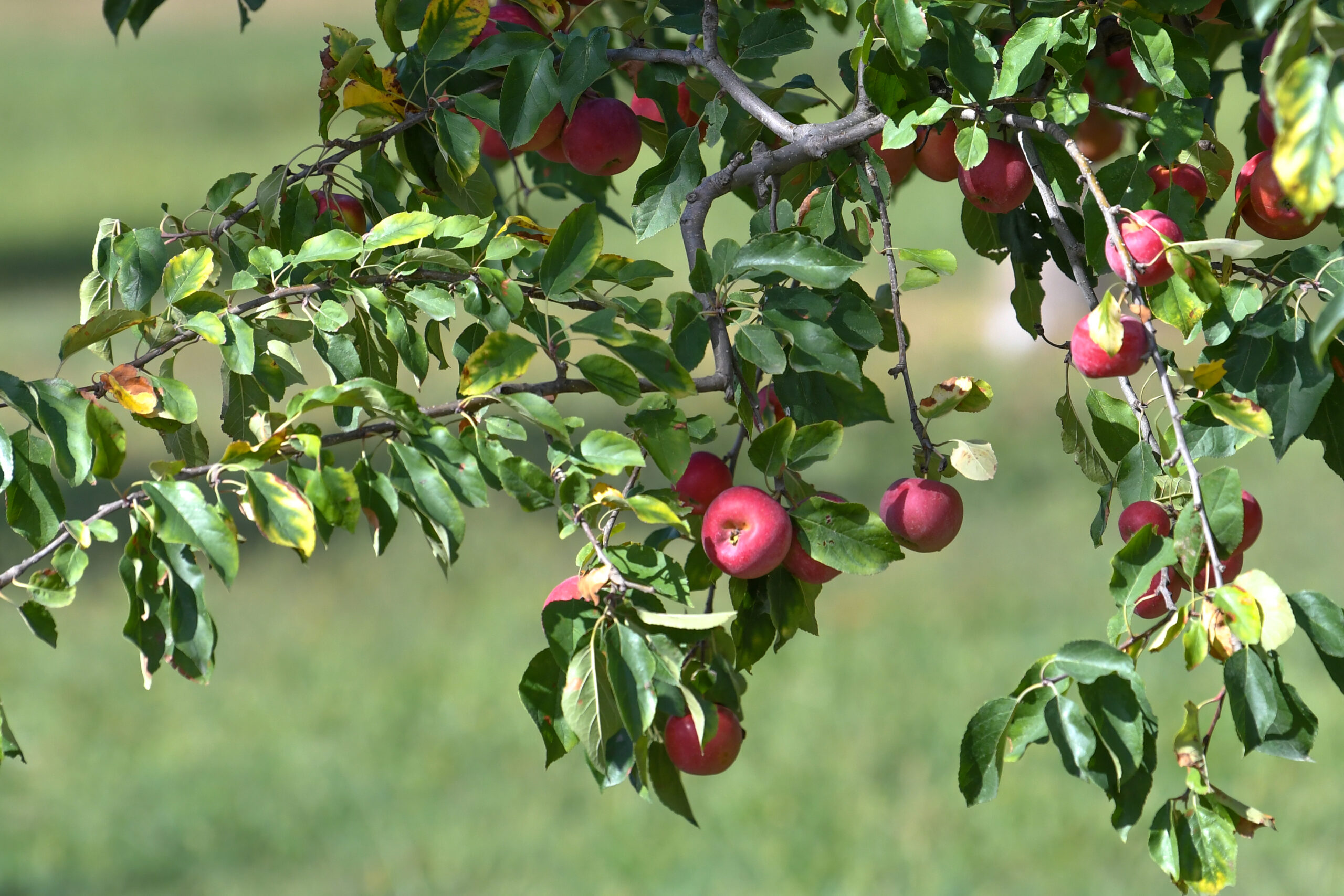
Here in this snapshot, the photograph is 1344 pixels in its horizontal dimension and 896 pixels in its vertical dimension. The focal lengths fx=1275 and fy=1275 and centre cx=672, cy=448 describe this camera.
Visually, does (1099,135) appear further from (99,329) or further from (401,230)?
(99,329)

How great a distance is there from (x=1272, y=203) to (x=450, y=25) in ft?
1.94

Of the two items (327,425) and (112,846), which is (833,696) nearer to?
(112,846)

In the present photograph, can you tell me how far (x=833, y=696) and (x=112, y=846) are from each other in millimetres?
1389

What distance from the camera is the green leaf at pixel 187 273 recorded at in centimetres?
85

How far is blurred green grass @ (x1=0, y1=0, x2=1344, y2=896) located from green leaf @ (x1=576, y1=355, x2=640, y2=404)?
1500 millimetres

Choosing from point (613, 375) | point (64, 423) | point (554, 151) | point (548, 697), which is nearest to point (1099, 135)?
point (554, 151)

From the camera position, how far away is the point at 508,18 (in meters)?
1.11

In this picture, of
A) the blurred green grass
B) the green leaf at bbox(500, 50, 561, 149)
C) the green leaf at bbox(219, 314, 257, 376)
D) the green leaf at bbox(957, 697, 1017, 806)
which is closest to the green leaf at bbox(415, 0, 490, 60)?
the green leaf at bbox(500, 50, 561, 149)

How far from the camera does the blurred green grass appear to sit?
84.3 inches

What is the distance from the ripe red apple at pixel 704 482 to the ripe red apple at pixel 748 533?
86 mm

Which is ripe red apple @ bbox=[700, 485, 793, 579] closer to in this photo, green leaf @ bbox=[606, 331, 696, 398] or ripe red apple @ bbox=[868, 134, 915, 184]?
green leaf @ bbox=[606, 331, 696, 398]

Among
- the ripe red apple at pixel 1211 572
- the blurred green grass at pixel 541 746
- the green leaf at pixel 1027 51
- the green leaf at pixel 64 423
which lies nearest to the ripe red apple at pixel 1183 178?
the green leaf at pixel 1027 51

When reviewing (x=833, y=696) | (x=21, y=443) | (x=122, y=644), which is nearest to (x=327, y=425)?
(x=122, y=644)

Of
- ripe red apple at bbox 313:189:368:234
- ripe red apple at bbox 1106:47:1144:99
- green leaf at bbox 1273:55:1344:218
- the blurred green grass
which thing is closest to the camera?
green leaf at bbox 1273:55:1344:218
